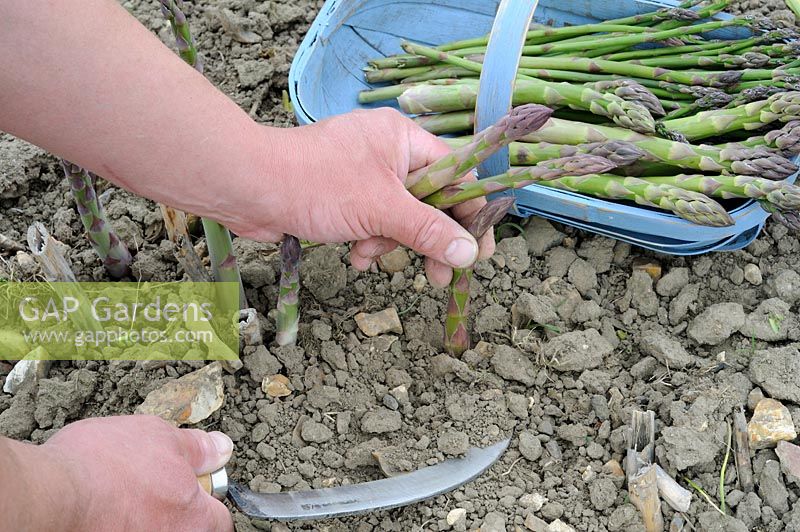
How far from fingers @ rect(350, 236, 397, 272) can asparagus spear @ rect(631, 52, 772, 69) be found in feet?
3.31

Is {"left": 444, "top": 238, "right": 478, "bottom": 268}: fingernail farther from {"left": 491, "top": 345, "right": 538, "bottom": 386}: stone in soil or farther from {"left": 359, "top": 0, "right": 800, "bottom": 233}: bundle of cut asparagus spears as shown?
{"left": 491, "top": 345, "right": 538, "bottom": 386}: stone in soil

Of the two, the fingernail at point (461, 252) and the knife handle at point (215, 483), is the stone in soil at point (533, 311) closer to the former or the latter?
the fingernail at point (461, 252)

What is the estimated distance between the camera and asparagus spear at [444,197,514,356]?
65.2 inches

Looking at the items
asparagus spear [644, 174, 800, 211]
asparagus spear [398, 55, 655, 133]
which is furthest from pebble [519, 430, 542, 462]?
asparagus spear [398, 55, 655, 133]

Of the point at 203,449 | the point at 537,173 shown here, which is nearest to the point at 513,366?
the point at 537,173

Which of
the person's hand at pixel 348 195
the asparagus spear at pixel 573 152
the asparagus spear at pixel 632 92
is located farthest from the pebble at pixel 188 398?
the asparagus spear at pixel 632 92

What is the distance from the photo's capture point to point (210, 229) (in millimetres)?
1852

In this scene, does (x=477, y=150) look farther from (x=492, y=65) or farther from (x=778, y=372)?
(x=778, y=372)

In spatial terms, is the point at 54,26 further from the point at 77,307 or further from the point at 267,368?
the point at 267,368

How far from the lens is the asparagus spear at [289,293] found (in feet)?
5.81

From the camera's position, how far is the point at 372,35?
8.82ft

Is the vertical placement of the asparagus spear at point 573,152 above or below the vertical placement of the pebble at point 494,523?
above

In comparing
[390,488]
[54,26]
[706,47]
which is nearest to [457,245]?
[390,488]

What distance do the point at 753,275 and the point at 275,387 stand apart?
1.28 m
